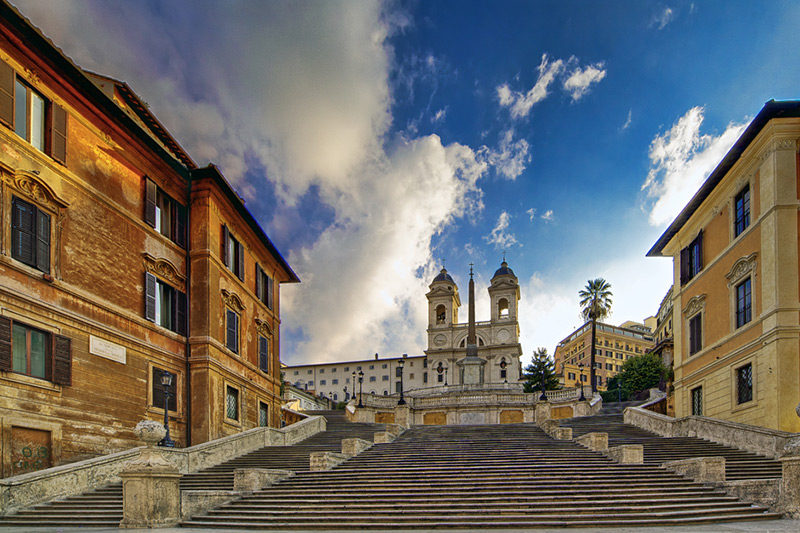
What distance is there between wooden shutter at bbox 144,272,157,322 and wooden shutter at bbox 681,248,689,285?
78.3 ft

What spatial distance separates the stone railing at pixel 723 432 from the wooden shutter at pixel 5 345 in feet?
65.5

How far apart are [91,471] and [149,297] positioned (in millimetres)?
6942

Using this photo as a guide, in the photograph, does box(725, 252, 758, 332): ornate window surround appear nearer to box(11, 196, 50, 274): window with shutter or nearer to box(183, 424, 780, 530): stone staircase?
box(183, 424, 780, 530): stone staircase

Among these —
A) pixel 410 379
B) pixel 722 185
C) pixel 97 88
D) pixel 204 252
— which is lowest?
pixel 410 379

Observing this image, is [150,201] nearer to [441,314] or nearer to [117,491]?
[117,491]

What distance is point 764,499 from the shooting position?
12.9m

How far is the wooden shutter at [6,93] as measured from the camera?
1529 cm

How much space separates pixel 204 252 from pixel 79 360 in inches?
294

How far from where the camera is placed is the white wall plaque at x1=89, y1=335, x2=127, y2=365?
17.9m

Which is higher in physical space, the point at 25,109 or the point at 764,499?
the point at 25,109

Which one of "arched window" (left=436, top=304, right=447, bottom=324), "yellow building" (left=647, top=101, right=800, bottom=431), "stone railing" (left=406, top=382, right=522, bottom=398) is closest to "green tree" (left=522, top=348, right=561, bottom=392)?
"stone railing" (left=406, top=382, right=522, bottom=398)

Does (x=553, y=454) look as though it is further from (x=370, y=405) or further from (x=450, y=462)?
(x=370, y=405)

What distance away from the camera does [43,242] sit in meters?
16.4

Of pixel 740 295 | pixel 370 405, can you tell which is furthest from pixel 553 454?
pixel 370 405
